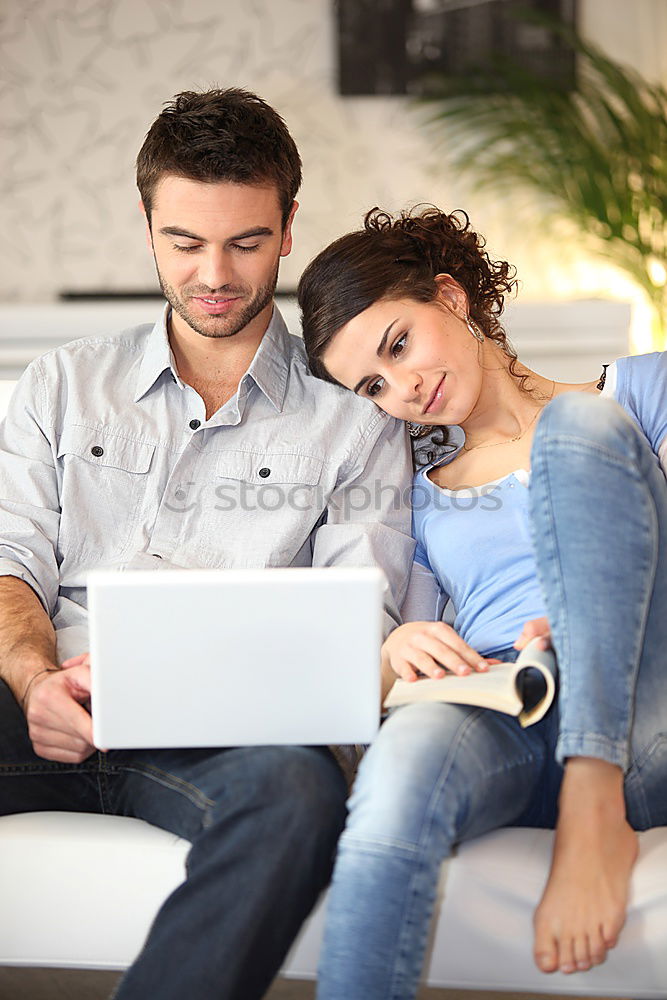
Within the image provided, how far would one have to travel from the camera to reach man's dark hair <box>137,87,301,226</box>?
59.9 inches

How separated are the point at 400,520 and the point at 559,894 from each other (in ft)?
2.00

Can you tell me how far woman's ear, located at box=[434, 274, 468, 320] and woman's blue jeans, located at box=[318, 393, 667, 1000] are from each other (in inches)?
17.9

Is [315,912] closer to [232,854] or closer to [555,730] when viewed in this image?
[232,854]

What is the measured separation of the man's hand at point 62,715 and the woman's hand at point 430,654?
1.16ft

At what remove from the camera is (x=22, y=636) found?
1348 mm

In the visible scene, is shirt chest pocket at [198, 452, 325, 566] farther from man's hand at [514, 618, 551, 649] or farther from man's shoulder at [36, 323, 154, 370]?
man's hand at [514, 618, 551, 649]

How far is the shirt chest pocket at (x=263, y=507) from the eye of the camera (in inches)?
58.7

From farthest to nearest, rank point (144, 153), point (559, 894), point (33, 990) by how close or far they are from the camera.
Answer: point (144, 153) < point (33, 990) < point (559, 894)

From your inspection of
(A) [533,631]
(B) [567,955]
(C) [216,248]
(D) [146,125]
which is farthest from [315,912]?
(D) [146,125]

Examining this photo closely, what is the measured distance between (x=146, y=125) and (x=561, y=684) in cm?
264

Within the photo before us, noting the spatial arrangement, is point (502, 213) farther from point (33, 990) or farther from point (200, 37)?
point (33, 990)

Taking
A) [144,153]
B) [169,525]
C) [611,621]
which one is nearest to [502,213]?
[144,153]

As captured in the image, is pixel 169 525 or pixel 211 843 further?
pixel 169 525

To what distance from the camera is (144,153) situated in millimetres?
1587
